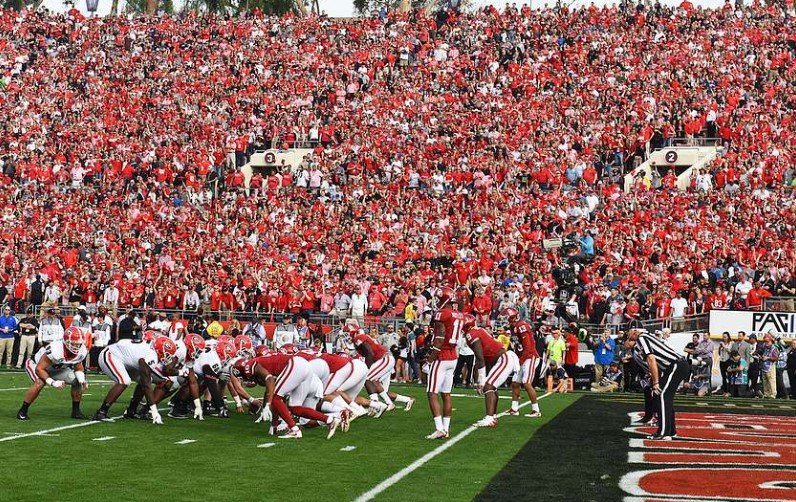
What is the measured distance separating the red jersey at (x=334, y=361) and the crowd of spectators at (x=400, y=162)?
11445 mm

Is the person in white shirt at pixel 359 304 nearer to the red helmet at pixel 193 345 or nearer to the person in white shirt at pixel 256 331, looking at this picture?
the person in white shirt at pixel 256 331

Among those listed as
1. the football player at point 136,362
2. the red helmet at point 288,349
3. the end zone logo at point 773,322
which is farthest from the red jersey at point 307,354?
the end zone logo at point 773,322

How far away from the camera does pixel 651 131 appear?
3297 centimetres

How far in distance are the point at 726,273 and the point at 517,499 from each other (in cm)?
1785

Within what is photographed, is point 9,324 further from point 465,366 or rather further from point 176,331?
point 465,366

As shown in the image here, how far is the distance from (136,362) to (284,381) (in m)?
2.54

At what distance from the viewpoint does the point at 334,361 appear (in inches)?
607

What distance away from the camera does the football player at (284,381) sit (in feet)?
45.4

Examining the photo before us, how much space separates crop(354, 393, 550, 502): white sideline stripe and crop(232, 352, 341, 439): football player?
4.29 ft

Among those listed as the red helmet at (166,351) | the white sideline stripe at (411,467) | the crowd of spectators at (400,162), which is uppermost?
the crowd of spectators at (400,162)

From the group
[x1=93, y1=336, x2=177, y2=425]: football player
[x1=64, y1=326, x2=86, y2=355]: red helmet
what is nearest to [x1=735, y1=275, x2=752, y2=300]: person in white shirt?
[x1=93, y1=336, x2=177, y2=425]: football player

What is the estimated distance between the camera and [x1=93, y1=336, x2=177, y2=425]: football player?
1540 cm

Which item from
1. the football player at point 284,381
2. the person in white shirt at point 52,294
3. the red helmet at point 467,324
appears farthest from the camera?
the person in white shirt at point 52,294

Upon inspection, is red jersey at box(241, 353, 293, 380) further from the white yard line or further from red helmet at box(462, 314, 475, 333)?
red helmet at box(462, 314, 475, 333)
